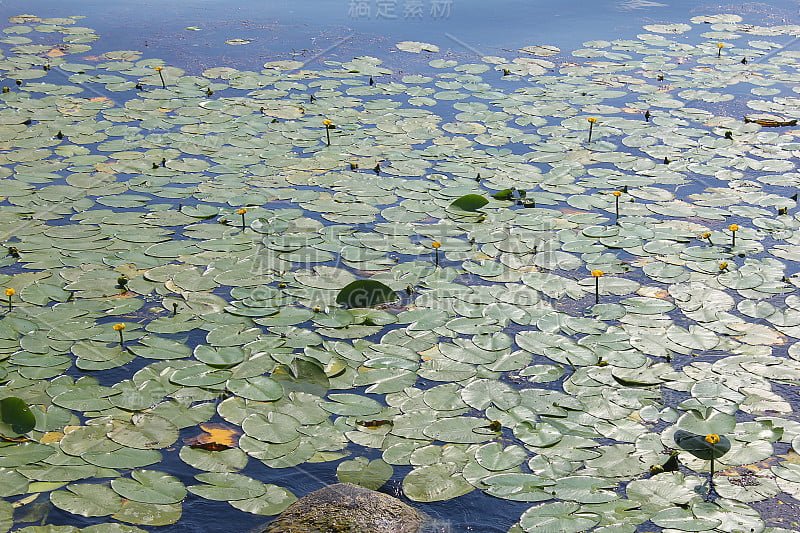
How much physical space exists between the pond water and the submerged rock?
98 mm

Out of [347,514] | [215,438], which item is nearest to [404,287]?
[215,438]

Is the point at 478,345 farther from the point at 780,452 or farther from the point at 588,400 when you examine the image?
the point at 780,452

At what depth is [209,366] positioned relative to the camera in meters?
3.23

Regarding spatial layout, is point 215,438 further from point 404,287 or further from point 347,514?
point 404,287

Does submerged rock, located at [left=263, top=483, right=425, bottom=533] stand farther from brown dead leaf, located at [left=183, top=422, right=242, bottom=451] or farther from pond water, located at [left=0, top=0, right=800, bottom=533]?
brown dead leaf, located at [left=183, top=422, right=242, bottom=451]

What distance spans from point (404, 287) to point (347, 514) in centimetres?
157

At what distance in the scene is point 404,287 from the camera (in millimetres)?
3848

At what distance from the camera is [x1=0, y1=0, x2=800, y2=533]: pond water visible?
8.82ft

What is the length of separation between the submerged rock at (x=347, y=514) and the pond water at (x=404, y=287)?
0.10m

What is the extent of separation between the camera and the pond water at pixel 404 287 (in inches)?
106
